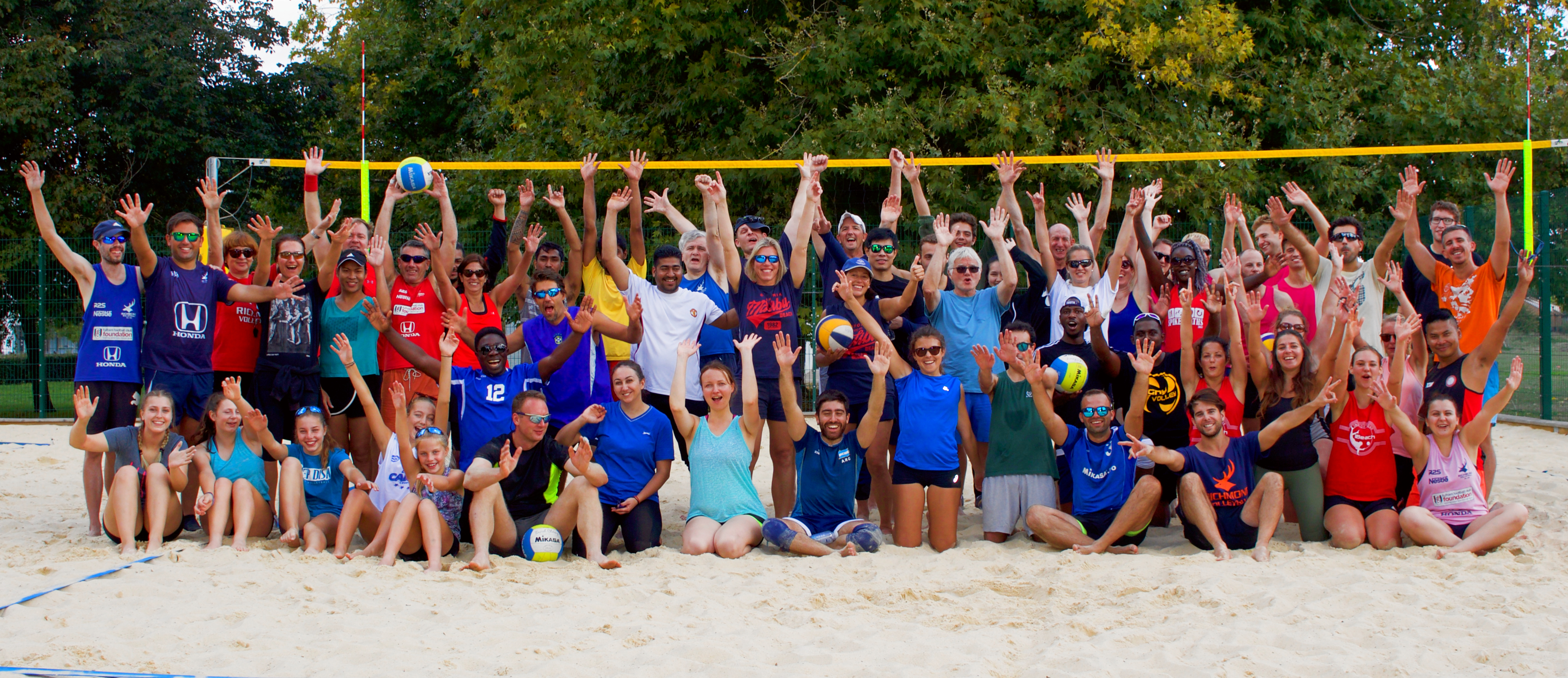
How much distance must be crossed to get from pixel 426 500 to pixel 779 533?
1.61m

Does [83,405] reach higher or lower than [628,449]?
higher

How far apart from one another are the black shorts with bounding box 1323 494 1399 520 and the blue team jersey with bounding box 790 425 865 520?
2.19 metres

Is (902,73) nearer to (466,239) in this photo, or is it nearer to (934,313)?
(466,239)

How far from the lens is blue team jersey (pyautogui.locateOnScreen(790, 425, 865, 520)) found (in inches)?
216

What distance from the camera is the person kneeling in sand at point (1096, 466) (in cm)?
525

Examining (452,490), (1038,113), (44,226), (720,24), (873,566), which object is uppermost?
(720,24)

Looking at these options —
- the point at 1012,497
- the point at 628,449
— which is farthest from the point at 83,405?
the point at 1012,497

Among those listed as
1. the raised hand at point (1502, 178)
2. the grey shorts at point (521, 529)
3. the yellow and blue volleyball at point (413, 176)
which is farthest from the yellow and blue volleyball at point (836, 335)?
the raised hand at point (1502, 178)

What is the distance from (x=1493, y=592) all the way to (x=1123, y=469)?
159 centimetres

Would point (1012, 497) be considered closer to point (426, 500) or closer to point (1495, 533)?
point (1495, 533)

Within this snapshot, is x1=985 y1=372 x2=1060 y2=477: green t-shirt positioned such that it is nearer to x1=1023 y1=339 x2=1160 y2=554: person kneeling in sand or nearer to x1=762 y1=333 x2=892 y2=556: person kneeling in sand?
x1=1023 y1=339 x2=1160 y2=554: person kneeling in sand

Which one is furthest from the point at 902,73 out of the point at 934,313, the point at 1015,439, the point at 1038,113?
the point at 1015,439

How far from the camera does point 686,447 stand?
6273 millimetres

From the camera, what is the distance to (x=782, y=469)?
5.88 meters
